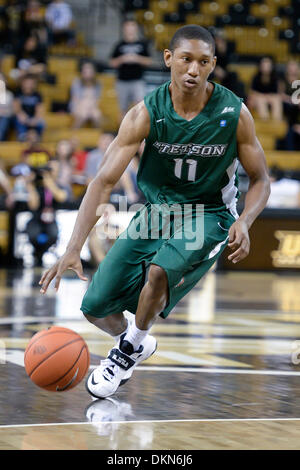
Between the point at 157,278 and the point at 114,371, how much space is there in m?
0.68

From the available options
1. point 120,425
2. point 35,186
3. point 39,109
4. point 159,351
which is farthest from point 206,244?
point 39,109

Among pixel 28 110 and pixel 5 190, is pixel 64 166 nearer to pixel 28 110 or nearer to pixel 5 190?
pixel 5 190

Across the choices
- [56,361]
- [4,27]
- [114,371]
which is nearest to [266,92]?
[4,27]

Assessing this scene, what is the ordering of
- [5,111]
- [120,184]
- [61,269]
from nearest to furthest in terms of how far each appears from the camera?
[61,269]
[120,184]
[5,111]

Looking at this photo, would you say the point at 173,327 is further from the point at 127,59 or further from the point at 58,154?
the point at 127,59

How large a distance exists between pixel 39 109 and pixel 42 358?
42.7 ft

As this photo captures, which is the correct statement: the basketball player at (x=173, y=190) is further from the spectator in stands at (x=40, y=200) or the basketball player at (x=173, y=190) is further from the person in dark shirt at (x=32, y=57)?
the person in dark shirt at (x=32, y=57)

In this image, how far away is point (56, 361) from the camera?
578cm

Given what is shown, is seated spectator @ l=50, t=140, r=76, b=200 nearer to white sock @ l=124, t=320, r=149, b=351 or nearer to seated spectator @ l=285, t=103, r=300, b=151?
seated spectator @ l=285, t=103, r=300, b=151

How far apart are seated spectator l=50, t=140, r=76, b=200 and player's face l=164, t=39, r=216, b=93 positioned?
10255 mm

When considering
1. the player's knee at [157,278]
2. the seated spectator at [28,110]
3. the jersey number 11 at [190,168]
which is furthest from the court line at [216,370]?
the seated spectator at [28,110]

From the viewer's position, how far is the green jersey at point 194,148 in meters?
6.08

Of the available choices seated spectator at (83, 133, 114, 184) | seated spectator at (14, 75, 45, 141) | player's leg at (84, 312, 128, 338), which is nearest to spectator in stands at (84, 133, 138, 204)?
seated spectator at (83, 133, 114, 184)

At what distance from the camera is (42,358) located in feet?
19.0
